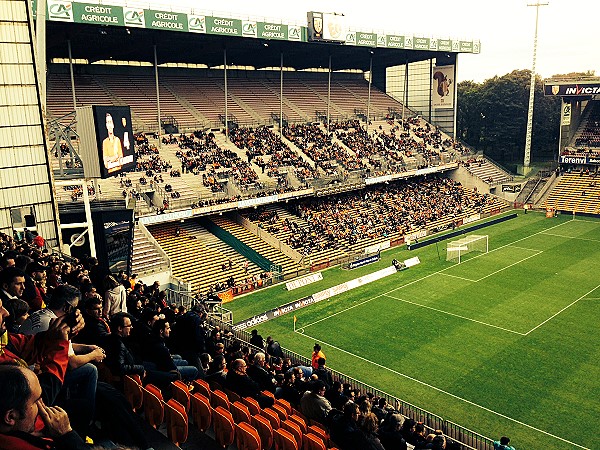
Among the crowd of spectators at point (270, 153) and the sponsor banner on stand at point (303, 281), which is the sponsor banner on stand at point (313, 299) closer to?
the sponsor banner on stand at point (303, 281)

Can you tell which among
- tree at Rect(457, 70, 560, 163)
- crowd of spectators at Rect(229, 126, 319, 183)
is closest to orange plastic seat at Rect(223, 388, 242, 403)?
crowd of spectators at Rect(229, 126, 319, 183)

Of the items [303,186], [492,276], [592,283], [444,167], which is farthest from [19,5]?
[444,167]

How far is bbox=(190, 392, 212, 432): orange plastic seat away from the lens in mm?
8586

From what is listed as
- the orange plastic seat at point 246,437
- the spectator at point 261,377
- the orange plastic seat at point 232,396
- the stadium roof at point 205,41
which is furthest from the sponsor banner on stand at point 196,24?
the orange plastic seat at point 246,437

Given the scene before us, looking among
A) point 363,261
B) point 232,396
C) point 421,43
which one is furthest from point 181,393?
point 421,43

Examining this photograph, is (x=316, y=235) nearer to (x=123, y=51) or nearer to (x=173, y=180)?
(x=173, y=180)

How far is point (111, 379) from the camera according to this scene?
7.68m

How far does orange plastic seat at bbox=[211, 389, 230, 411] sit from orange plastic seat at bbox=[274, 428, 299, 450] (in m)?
1.00

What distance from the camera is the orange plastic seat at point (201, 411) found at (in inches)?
338

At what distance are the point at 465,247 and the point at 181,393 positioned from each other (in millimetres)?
37486

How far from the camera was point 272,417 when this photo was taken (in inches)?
354

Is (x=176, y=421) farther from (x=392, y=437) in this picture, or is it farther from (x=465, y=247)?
(x=465, y=247)

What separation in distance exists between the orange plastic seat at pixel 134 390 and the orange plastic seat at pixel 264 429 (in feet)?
6.09

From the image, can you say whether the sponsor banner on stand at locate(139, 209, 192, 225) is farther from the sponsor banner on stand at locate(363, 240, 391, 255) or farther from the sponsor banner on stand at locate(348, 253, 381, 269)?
the sponsor banner on stand at locate(363, 240, 391, 255)
